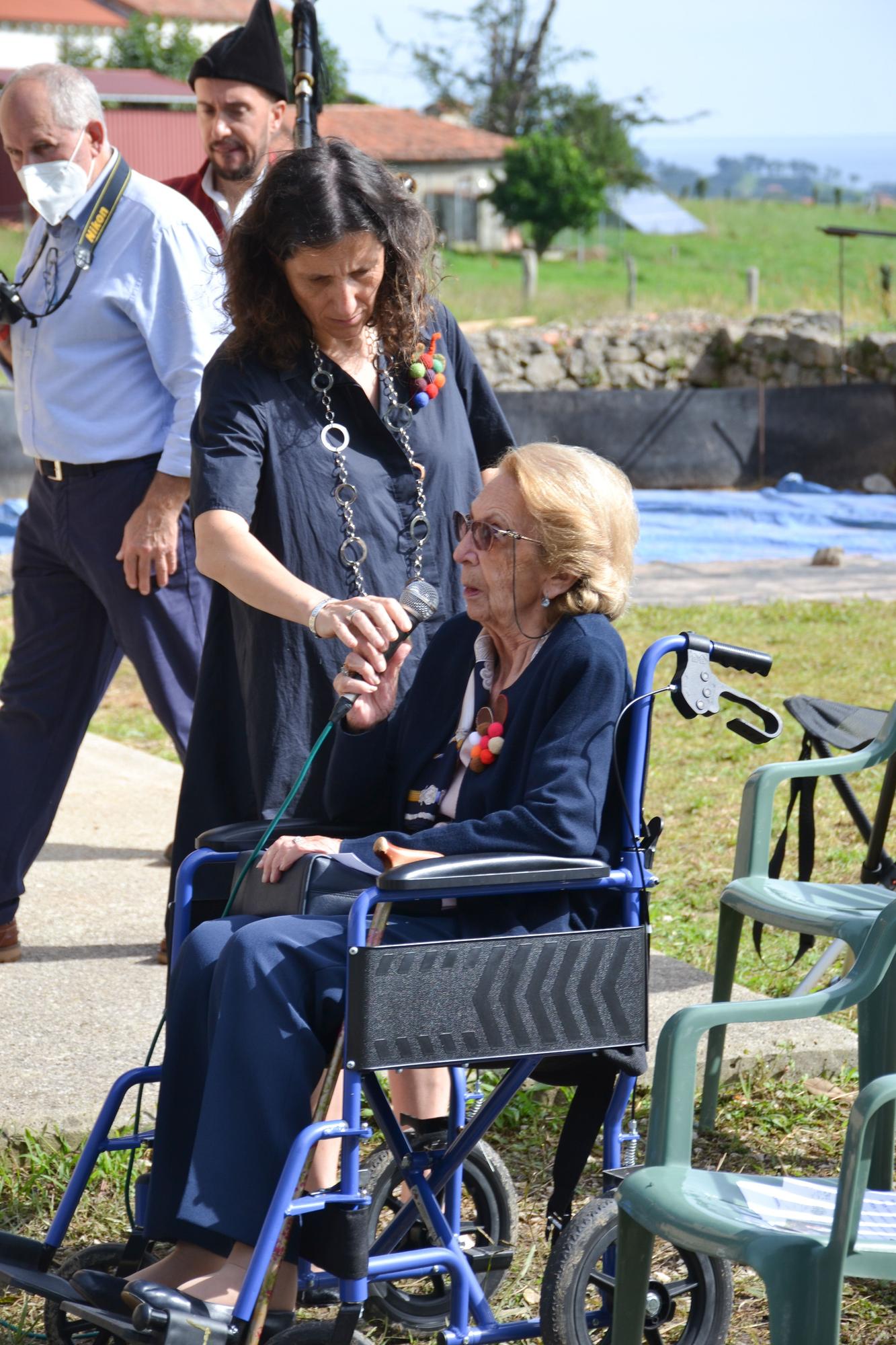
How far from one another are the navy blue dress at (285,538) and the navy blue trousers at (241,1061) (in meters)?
0.53

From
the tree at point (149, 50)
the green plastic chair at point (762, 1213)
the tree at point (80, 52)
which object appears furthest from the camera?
the tree at point (149, 50)

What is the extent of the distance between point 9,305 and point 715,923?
98.9 inches

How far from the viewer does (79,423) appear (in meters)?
3.81

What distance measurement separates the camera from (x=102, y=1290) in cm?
215

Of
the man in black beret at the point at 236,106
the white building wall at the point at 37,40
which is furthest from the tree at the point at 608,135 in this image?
the man in black beret at the point at 236,106

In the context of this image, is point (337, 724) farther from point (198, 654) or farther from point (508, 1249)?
point (198, 654)

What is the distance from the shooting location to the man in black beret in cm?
450

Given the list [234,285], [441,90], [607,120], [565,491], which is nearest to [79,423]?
[234,285]

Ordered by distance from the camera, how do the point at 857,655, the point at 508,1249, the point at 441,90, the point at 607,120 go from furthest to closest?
the point at 441,90 < the point at 607,120 < the point at 857,655 < the point at 508,1249

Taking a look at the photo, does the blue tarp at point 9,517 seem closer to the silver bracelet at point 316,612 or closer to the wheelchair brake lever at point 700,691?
the silver bracelet at point 316,612

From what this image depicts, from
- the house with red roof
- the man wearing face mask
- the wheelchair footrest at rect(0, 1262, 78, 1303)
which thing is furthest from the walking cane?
the house with red roof

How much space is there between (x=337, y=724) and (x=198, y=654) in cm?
133

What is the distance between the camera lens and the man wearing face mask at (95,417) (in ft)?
12.3

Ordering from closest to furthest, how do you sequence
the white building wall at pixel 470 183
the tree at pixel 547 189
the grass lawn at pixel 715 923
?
the grass lawn at pixel 715 923, the tree at pixel 547 189, the white building wall at pixel 470 183
